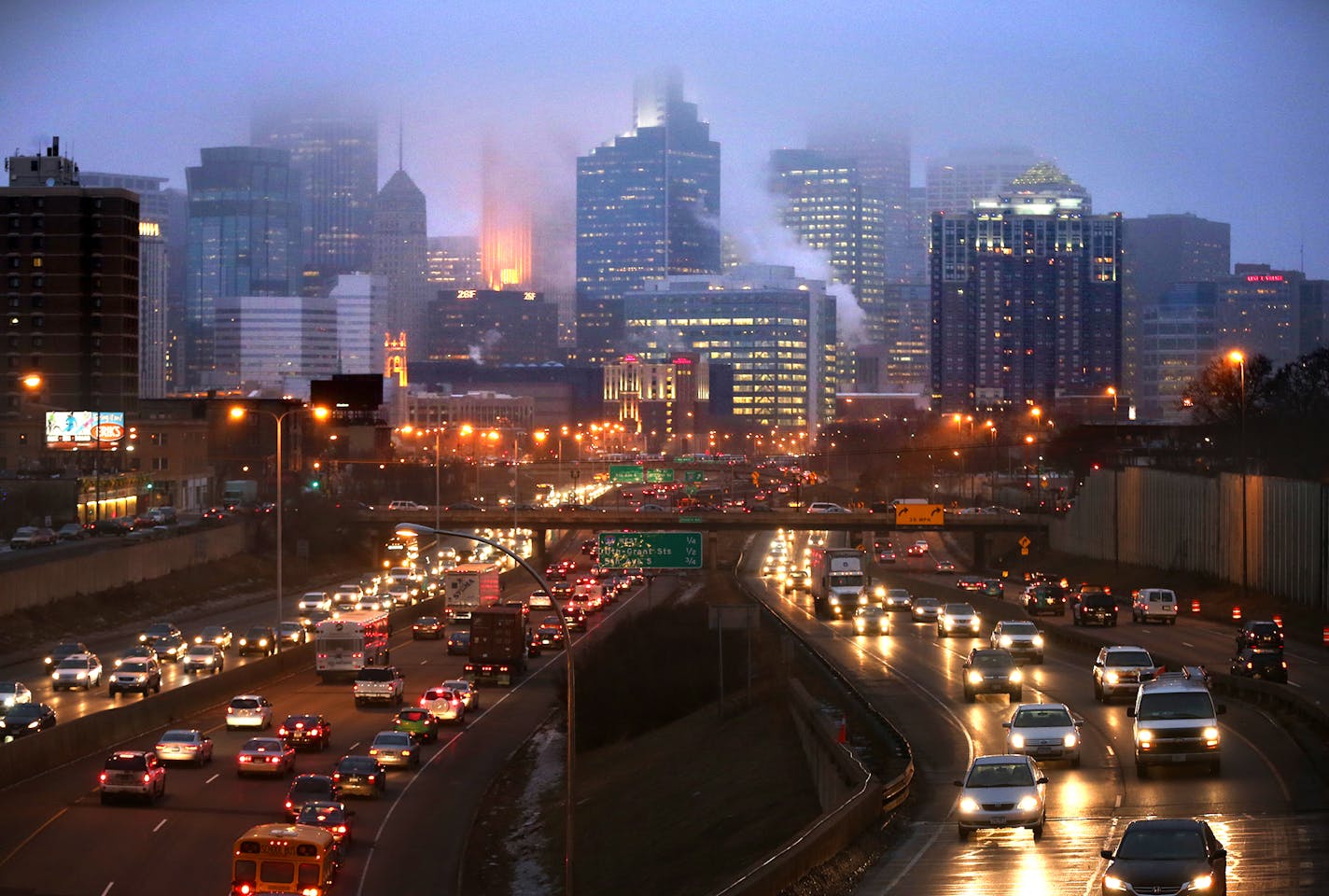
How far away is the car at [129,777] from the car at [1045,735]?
1941 centimetres

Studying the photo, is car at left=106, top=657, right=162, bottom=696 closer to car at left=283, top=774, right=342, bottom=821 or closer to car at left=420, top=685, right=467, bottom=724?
car at left=420, top=685, right=467, bottom=724

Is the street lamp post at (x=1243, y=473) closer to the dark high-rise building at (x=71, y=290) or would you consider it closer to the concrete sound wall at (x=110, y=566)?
the concrete sound wall at (x=110, y=566)

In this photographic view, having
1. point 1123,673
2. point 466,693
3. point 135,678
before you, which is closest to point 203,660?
point 135,678

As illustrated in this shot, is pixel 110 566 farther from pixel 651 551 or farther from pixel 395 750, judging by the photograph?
pixel 395 750

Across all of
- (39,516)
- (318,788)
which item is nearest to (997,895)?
(318,788)

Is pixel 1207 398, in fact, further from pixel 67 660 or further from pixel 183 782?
pixel 183 782

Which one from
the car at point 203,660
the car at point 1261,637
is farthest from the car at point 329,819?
the car at point 203,660

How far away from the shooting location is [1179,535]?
96.7m

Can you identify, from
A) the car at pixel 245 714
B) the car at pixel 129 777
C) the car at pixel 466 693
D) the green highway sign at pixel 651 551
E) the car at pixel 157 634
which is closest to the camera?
the car at pixel 129 777

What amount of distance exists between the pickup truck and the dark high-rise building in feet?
402

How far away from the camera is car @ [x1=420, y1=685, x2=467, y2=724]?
58.3 metres

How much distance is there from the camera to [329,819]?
37625mm

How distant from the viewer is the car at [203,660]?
67.6 m

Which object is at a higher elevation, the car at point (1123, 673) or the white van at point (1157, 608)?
the car at point (1123, 673)
